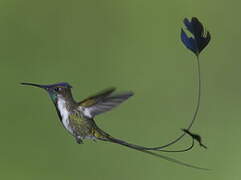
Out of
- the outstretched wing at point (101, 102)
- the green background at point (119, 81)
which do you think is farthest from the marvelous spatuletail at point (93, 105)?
the green background at point (119, 81)

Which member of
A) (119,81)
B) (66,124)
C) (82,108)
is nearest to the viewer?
(66,124)

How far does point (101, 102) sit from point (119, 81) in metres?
1.68

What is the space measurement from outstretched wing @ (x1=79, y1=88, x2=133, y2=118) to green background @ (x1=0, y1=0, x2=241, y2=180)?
1193 millimetres

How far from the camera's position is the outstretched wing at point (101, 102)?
83cm

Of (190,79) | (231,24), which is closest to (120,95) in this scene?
(190,79)

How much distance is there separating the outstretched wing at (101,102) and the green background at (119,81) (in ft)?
3.91

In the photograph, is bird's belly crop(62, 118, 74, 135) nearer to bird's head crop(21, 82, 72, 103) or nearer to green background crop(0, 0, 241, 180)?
bird's head crop(21, 82, 72, 103)

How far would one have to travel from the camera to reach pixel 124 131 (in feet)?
7.65

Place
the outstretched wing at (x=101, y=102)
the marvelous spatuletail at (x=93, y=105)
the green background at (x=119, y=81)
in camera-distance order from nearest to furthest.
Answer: the marvelous spatuletail at (x=93, y=105) < the outstretched wing at (x=101, y=102) < the green background at (x=119, y=81)

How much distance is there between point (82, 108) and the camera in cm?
85

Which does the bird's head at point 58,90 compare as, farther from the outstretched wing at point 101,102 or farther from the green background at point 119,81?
the green background at point 119,81

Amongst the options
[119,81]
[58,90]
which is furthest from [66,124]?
[119,81]

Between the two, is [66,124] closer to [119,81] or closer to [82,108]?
[82,108]

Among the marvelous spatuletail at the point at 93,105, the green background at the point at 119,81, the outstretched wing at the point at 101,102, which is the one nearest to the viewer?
the marvelous spatuletail at the point at 93,105
